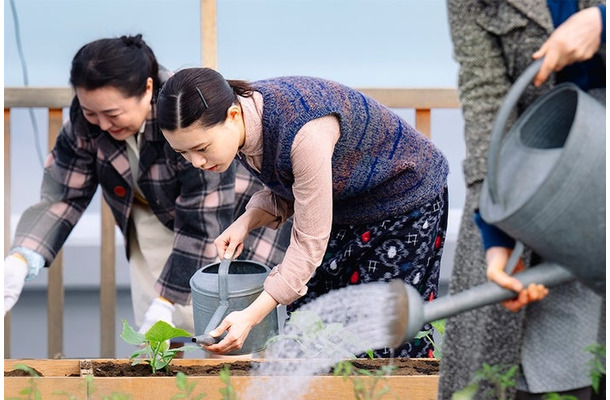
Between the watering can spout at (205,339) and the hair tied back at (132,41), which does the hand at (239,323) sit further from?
the hair tied back at (132,41)

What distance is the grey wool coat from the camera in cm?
120

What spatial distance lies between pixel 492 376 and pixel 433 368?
812mm

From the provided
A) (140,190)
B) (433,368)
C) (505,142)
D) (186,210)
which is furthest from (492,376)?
(140,190)

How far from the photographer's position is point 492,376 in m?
1.23

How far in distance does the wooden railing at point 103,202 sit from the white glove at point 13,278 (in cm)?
72

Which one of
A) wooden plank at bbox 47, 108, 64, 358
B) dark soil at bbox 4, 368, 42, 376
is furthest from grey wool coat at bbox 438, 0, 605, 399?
wooden plank at bbox 47, 108, 64, 358

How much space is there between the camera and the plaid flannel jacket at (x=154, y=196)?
243 centimetres

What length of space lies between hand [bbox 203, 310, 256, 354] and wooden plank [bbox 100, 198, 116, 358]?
1.54 meters

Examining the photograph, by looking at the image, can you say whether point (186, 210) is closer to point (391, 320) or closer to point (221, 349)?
point (221, 349)

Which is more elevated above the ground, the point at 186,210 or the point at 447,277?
the point at 186,210

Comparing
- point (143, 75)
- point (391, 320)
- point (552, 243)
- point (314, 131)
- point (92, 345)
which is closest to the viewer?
point (552, 243)

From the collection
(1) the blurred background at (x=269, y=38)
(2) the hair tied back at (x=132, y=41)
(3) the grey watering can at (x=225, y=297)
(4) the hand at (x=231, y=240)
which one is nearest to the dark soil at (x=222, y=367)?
(3) the grey watering can at (x=225, y=297)

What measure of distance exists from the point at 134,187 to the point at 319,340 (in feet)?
2.53

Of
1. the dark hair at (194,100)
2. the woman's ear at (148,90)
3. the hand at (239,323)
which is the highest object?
the dark hair at (194,100)
